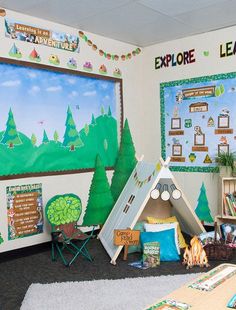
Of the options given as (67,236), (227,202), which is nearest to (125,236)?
(67,236)

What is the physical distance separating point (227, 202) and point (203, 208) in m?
0.51

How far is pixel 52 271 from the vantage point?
3514 millimetres

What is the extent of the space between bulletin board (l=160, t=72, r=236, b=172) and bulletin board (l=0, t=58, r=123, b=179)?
27.0 inches

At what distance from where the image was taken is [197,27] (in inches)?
179

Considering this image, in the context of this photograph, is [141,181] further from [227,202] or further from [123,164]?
[227,202]

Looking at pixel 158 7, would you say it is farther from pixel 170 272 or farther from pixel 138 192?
pixel 170 272

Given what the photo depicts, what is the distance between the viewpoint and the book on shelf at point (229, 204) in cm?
430

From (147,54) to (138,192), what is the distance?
2.29m

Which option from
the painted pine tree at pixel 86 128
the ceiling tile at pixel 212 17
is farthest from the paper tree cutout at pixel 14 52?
the ceiling tile at pixel 212 17

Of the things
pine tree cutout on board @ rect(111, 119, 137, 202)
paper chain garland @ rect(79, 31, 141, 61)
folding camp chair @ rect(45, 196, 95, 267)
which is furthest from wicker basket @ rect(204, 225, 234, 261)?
paper chain garland @ rect(79, 31, 141, 61)

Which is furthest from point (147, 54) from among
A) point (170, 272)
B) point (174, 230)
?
point (170, 272)

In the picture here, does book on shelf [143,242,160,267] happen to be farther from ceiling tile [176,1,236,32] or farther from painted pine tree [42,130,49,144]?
ceiling tile [176,1,236,32]

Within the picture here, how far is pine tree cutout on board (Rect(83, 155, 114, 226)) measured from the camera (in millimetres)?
4309

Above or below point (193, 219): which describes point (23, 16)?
above
